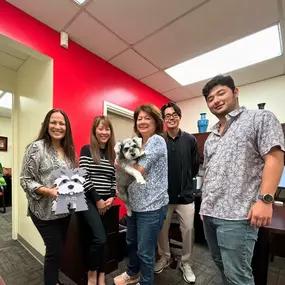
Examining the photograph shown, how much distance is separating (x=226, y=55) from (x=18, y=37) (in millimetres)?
2536

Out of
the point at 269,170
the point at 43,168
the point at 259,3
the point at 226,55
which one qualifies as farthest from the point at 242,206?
the point at 226,55

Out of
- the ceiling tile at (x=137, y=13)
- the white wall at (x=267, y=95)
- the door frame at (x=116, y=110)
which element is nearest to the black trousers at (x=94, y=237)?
the door frame at (x=116, y=110)

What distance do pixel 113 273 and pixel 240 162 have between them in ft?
5.90

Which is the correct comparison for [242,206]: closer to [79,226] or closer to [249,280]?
[249,280]

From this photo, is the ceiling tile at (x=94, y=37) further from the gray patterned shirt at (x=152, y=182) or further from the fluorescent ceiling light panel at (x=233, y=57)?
the gray patterned shirt at (x=152, y=182)

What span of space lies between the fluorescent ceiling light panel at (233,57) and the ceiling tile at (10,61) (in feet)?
7.23

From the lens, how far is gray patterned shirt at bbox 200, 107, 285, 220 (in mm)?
853

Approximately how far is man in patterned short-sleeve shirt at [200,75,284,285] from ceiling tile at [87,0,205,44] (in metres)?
1.37

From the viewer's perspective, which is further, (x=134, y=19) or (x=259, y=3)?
(x=134, y=19)

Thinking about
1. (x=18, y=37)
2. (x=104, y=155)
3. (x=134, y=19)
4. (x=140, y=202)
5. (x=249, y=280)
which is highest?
(x=134, y=19)

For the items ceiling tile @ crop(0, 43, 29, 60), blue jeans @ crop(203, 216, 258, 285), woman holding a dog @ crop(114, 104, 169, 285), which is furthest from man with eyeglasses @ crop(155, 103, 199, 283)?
ceiling tile @ crop(0, 43, 29, 60)

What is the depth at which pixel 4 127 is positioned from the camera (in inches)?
230

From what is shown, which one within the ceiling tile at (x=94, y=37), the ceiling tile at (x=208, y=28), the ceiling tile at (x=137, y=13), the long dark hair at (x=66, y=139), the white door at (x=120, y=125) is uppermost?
the ceiling tile at (x=94, y=37)

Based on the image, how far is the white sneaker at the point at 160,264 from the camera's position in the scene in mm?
1856
